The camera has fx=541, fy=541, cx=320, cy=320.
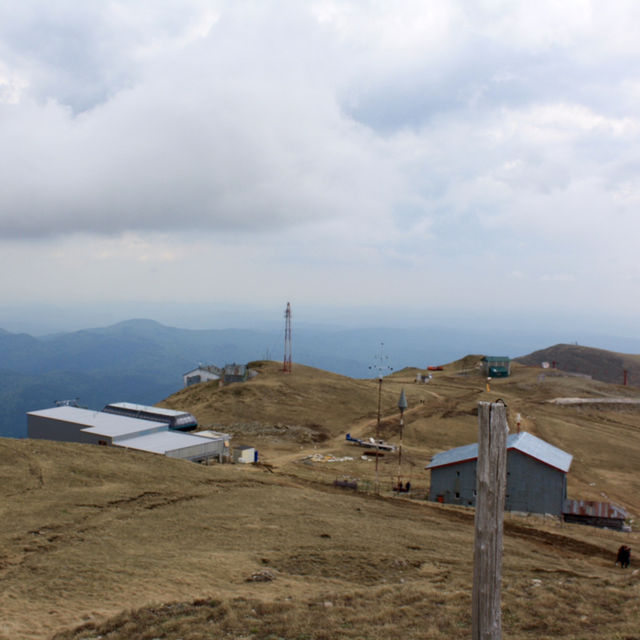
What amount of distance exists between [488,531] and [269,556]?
16.2m

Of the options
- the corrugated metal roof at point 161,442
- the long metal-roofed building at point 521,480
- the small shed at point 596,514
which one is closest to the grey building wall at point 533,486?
the long metal-roofed building at point 521,480

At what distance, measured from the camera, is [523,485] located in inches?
1483

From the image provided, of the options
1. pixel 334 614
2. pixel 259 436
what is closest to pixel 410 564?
pixel 334 614

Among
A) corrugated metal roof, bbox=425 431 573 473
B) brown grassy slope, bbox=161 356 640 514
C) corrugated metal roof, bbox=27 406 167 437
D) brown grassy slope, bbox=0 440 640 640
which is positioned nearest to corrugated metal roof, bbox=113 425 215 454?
corrugated metal roof, bbox=27 406 167 437

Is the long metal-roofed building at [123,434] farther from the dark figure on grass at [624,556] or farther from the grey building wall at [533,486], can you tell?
the dark figure on grass at [624,556]

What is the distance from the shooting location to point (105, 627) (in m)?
14.1

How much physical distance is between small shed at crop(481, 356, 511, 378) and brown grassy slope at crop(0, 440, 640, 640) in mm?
82279

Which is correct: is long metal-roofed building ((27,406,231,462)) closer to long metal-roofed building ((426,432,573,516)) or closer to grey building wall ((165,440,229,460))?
grey building wall ((165,440,229,460))

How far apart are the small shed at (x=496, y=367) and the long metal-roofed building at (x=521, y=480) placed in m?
76.7

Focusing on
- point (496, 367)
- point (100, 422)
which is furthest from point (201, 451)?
point (496, 367)

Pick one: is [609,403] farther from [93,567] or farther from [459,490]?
[93,567]

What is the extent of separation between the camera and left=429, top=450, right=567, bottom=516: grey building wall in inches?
1464

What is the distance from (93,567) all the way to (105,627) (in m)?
6.39

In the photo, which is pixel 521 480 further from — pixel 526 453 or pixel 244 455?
pixel 244 455
